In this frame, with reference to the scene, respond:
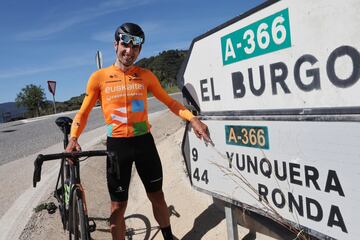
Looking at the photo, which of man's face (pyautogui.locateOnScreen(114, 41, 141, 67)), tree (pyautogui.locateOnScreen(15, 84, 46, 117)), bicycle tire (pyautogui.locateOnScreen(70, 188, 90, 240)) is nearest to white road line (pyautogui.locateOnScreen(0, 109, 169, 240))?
bicycle tire (pyautogui.locateOnScreen(70, 188, 90, 240))

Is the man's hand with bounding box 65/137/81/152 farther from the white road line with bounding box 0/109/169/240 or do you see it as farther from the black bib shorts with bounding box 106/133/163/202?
the white road line with bounding box 0/109/169/240

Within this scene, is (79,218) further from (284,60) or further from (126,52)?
(284,60)

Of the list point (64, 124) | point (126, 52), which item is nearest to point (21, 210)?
point (64, 124)

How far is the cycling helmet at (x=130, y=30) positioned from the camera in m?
3.13

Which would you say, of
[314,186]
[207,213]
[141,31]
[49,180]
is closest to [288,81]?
[314,186]

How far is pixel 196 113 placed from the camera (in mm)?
3133

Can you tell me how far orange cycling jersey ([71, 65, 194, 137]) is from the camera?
3.26 metres

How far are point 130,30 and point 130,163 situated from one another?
128cm

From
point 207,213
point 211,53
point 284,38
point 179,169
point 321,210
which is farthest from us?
point 179,169

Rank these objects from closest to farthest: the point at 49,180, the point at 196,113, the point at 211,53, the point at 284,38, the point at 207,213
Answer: the point at 284,38 → the point at 211,53 → the point at 196,113 → the point at 207,213 → the point at 49,180

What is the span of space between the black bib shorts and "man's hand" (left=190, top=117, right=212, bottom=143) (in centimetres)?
66

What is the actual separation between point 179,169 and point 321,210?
131 inches

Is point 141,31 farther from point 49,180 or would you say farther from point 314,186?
point 49,180

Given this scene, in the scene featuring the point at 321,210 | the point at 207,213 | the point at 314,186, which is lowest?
the point at 207,213
